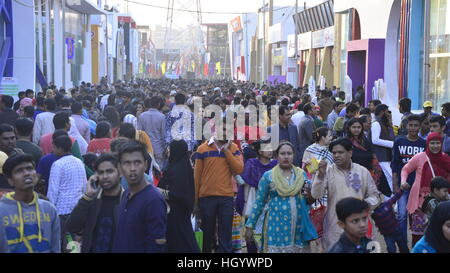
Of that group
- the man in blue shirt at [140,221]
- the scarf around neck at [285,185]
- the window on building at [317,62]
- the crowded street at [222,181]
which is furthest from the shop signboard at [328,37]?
the man in blue shirt at [140,221]

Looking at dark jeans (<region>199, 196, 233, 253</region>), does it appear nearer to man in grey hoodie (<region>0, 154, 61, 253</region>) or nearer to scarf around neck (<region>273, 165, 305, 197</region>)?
scarf around neck (<region>273, 165, 305, 197</region>)

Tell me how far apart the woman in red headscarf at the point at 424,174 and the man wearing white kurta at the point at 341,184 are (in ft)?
3.92

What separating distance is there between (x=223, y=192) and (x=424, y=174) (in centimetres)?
209

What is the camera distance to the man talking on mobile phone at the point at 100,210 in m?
5.46

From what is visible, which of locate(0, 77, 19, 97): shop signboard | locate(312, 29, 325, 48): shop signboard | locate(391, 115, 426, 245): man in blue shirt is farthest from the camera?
locate(312, 29, 325, 48): shop signboard

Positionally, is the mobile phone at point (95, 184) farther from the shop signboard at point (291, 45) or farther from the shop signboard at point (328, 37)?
the shop signboard at point (291, 45)

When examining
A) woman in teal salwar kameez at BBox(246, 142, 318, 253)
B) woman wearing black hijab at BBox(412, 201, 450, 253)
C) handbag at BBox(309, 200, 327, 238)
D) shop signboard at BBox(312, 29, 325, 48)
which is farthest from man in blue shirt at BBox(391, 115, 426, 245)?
shop signboard at BBox(312, 29, 325, 48)

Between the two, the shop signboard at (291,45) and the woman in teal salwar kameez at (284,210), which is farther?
the shop signboard at (291,45)

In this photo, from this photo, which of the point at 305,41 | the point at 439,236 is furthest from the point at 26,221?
the point at 305,41

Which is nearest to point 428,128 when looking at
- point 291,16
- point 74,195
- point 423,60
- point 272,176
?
point 272,176

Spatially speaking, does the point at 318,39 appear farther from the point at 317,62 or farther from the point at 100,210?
the point at 100,210

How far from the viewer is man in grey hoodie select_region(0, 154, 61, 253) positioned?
5117 millimetres

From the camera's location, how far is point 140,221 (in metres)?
5.21
